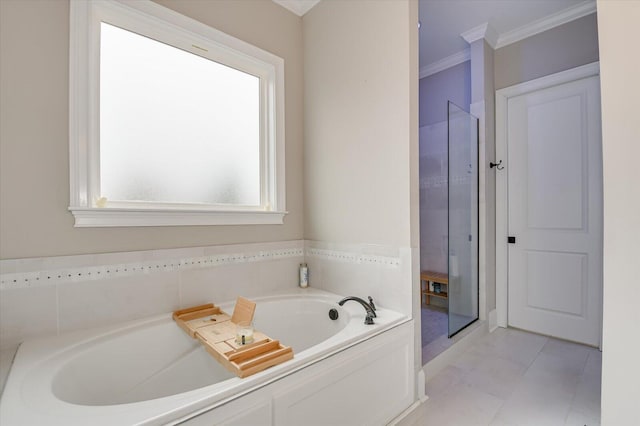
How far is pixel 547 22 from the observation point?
256 cm

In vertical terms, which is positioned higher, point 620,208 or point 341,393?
point 620,208

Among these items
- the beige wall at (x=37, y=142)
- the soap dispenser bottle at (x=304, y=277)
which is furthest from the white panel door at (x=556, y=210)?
the beige wall at (x=37, y=142)

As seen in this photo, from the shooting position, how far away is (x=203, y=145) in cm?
193

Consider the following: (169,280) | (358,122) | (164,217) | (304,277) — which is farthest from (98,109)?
(304,277)

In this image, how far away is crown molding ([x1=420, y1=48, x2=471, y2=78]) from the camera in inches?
123

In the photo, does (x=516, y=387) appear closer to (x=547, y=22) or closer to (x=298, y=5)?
(x=547, y=22)

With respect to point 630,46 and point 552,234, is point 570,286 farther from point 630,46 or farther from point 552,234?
point 630,46

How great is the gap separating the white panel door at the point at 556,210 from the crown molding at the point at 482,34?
2.00 ft

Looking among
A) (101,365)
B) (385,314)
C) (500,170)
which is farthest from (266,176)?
(500,170)

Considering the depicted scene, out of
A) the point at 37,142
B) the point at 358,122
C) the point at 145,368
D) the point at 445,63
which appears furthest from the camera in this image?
the point at 445,63

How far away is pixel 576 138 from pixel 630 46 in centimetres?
151

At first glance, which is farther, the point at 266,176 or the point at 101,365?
the point at 266,176

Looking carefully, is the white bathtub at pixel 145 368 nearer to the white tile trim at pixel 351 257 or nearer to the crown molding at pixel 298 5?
the white tile trim at pixel 351 257

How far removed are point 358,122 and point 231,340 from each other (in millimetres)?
1469
